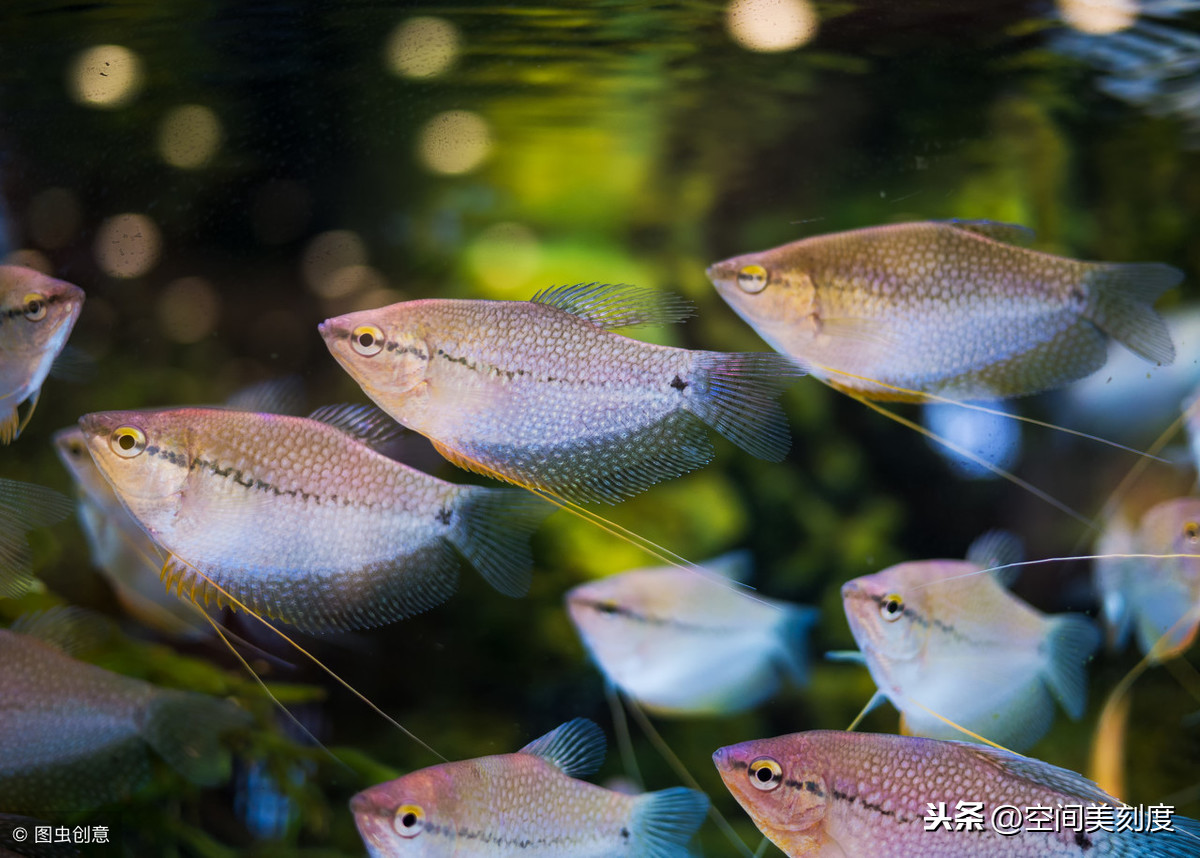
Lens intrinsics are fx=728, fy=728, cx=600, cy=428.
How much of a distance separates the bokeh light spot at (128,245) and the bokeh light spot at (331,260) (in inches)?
7.7

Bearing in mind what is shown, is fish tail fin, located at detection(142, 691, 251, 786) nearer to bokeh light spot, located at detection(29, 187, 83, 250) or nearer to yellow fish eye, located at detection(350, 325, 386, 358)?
yellow fish eye, located at detection(350, 325, 386, 358)

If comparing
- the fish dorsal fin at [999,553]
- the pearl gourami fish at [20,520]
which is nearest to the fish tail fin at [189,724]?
the pearl gourami fish at [20,520]

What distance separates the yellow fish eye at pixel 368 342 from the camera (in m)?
0.82

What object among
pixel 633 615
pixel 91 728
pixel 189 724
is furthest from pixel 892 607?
pixel 91 728

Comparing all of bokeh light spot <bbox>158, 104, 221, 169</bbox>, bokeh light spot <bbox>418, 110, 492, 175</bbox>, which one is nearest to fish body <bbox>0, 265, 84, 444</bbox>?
bokeh light spot <bbox>158, 104, 221, 169</bbox>

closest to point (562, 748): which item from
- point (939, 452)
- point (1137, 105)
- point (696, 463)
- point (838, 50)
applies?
point (696, 463)

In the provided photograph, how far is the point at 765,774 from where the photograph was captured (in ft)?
2.59

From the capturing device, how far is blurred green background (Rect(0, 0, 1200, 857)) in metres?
0.91

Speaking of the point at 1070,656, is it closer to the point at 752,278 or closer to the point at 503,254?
the point at 752,278

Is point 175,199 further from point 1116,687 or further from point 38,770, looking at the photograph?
point 1116,687

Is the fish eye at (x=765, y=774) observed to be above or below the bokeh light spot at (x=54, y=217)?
below

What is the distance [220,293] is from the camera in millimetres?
922

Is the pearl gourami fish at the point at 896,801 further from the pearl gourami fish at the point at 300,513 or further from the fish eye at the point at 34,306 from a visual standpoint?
the fish eye at the point at 34,306

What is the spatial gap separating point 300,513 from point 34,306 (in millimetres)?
461
